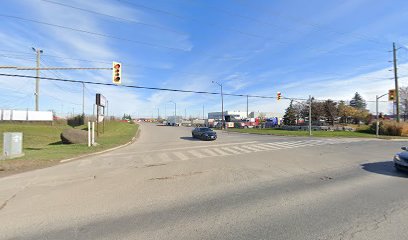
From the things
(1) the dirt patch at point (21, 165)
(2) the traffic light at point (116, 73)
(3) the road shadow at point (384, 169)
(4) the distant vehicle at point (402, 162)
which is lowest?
(1) the dirt patch at point (21, 165)

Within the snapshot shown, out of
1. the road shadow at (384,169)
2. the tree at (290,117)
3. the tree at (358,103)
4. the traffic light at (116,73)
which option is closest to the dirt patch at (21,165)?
the traffic light at (116,73)

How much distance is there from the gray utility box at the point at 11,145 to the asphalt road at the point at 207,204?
4.94 m

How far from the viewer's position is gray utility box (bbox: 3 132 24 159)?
12.9m

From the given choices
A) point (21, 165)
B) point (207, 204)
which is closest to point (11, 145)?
point (21, 165)

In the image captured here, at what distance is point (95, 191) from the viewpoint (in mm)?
6801

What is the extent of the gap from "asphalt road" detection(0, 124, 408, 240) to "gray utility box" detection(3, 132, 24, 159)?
494 centimetres

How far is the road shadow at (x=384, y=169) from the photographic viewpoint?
8.81 m

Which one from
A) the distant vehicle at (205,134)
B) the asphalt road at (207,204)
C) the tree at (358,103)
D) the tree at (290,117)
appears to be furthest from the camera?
the tree at (358,103)

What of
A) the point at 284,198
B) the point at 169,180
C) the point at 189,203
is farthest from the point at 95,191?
the point at 284,198

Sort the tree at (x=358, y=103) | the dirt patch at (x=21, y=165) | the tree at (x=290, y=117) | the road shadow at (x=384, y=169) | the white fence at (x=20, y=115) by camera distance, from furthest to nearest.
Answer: the tree at (x=358, y=103)
the tree at (x=290, y=117)
the white fence at (x=20, y=115)
the dirt patch at (x=21, y=165)
the road shadow at (x=384, y=169)

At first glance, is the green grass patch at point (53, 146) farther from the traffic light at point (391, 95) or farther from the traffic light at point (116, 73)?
the traffic light at point (391, 95)

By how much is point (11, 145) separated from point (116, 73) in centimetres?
678

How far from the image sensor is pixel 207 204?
18.3ft

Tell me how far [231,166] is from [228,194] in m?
4.21
